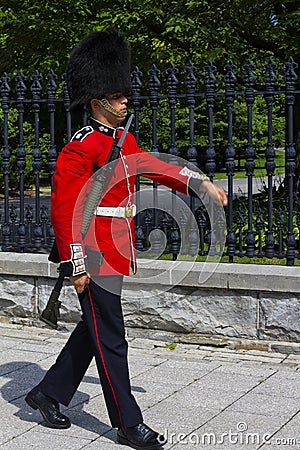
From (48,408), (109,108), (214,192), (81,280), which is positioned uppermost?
(109,108)

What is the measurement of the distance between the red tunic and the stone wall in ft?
6.19

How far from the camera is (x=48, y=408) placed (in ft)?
17.1

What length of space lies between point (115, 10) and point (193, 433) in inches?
291

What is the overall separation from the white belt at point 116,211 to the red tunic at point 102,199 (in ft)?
0.06

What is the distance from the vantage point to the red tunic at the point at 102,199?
15.9 ft

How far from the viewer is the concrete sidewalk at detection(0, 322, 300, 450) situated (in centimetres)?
500

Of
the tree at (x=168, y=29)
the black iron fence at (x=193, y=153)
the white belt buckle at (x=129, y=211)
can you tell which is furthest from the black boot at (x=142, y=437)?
the tree at (x=168, y=29)

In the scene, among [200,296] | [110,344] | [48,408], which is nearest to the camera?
[110,344]

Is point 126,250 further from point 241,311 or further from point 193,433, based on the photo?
point 241,311

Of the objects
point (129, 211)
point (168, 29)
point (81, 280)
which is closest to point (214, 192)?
point (129, 211)

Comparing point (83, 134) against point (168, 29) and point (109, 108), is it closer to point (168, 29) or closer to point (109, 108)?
point (109, 108)

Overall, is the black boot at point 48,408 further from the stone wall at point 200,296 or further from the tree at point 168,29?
the tree at point 168,29

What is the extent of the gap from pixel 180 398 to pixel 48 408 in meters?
0.99

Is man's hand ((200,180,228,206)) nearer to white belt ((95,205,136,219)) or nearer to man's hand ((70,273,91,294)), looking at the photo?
white belt ((95,205,136,219))
